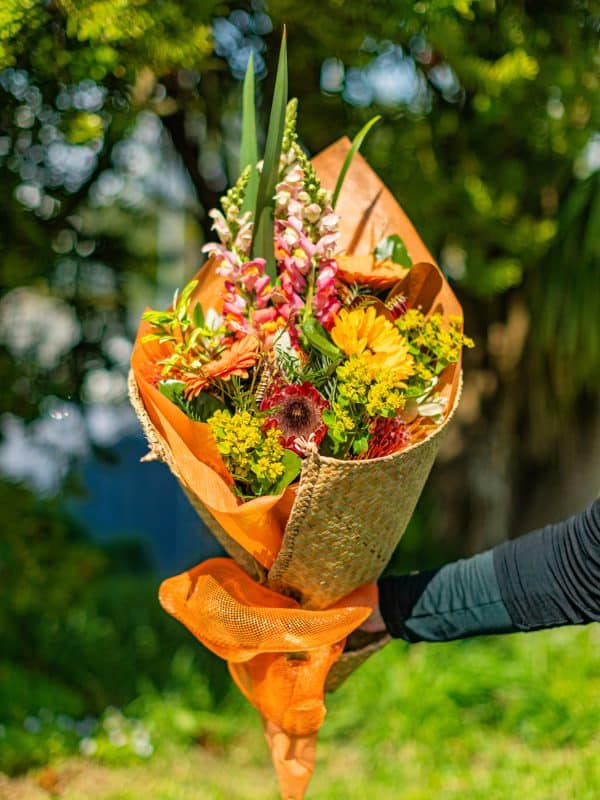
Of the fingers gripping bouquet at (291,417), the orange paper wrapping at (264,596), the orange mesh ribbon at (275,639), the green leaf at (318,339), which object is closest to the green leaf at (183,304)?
the fingers gripping bouquet at (291,417)

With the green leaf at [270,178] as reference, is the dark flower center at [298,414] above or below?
below

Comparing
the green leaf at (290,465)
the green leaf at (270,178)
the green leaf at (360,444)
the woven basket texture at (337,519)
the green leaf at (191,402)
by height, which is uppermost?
the green leaf at (270,178)

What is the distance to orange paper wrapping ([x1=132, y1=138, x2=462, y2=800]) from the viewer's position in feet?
4.97

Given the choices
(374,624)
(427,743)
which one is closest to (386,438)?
(374,624)

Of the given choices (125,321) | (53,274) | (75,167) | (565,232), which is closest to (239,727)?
(125,321)

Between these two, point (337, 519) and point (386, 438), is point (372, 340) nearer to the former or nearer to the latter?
point (386, 438)

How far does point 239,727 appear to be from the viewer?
11.3 ft

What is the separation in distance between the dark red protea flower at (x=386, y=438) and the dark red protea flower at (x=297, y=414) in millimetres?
91

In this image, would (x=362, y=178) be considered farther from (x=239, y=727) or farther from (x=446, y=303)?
(x=239, y=727)

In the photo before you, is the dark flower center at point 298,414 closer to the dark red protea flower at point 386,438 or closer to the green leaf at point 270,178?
the dark red protea flower at point 386,438

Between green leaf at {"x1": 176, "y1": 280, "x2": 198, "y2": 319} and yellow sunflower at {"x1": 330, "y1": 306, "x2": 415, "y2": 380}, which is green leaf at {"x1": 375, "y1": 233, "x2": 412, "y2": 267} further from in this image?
green leaf at {"x1": 176, "y1": 280, "x2": 198, "y2": 319}

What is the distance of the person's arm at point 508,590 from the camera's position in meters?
1.65

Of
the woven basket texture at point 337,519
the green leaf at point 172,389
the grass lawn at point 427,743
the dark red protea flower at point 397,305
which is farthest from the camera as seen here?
the grass lawn at point 427,743

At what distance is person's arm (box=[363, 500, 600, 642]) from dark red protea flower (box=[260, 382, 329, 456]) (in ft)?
1.60
